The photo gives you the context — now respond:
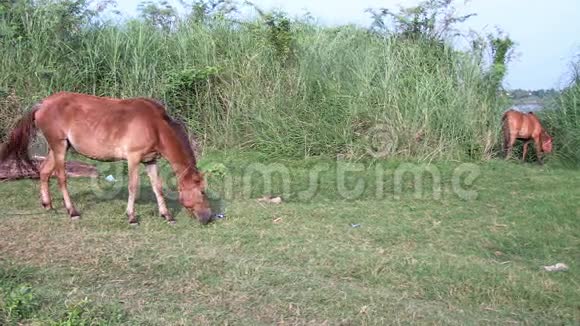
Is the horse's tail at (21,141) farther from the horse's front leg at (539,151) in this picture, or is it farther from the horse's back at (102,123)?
the horse's front leg at (539,151)

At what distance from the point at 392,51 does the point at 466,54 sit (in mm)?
1352

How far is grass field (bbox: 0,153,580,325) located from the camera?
389cm

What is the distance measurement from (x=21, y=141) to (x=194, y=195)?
2010 millimetres

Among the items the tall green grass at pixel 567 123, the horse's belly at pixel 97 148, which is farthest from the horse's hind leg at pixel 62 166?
the tall green grass at pixel 567 123

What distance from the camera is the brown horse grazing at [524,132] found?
35.8 ft

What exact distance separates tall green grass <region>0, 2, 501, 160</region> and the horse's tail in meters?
4.01

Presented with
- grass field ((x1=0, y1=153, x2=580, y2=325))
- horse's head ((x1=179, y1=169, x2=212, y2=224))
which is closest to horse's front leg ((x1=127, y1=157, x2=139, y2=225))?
grass field ((x1=0, y1=153, x2=580, y2=325))

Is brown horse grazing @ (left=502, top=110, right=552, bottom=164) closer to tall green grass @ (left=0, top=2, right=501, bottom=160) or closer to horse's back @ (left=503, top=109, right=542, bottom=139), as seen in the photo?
horse's back @ (left=503, top=109, right=542, bottom=139)

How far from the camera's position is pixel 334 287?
433 centimetres

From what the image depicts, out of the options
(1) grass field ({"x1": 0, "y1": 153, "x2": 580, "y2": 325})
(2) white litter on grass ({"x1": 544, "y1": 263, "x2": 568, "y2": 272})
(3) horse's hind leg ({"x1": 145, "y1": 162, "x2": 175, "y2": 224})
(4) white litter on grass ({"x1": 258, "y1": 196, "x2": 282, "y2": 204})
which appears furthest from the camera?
(4) white litter on grass ({"x1": 258, "y1": 196, "x2": 282, "y2": 204})

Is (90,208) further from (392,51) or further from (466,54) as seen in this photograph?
(466,54)

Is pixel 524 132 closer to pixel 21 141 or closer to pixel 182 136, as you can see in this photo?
pixel 182 136

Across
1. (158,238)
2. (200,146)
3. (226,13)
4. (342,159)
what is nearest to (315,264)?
(158,238)

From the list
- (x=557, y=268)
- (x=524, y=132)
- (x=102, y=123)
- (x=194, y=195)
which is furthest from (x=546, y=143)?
(x=102, y=123)
